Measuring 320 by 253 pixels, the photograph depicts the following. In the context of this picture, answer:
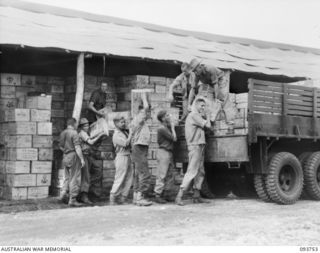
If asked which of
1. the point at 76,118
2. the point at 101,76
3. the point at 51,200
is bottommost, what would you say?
the point at 51,200

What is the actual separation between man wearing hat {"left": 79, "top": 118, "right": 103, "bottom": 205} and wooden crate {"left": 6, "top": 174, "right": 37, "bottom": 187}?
934 mm

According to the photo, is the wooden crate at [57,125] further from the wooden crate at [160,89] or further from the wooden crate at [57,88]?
the wooden crate at [160,89]

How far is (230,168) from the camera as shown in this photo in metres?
12.6

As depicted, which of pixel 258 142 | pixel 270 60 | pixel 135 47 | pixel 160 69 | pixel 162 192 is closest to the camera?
pixel 258 142

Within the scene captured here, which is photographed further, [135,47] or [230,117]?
[135,47]

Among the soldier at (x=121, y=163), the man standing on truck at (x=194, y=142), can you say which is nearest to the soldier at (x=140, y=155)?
the soldier at (x=121, y=163)

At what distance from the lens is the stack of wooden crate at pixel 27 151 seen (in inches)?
456

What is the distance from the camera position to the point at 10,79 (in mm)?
12469

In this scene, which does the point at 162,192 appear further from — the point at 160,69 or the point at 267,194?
the point at 160,69

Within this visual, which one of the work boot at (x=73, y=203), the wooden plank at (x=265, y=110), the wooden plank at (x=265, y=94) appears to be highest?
the wooden plank at (x=265, y=94)

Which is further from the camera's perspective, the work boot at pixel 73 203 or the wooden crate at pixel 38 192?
the wooden crate at pixel 38 192

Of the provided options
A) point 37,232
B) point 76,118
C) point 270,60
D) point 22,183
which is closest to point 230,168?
point 76,118

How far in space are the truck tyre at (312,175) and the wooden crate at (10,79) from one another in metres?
6.10

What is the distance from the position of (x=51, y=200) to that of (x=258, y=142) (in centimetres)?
406
